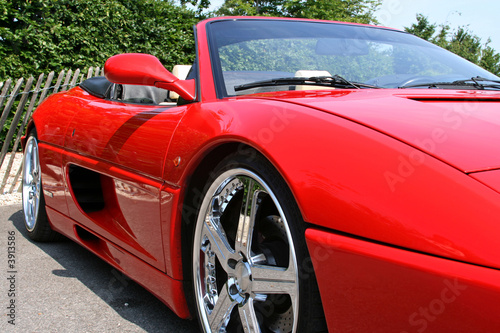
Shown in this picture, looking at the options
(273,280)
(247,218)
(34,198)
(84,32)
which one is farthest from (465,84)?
(84,32)

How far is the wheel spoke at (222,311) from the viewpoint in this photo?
1.81 m

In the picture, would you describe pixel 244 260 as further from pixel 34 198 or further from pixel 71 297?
pixel 34 198

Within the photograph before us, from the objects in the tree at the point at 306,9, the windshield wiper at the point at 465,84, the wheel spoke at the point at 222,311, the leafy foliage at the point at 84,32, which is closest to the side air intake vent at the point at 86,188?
the wheel spoke at the point at 222,311

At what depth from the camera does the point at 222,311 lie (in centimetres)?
184

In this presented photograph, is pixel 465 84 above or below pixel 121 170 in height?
above

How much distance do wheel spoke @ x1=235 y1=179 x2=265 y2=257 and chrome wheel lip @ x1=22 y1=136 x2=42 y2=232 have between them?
223cm

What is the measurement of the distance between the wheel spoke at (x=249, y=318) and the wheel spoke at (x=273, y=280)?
7 cm

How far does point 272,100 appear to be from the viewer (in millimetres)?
1746

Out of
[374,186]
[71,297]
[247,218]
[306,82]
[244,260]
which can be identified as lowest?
[71,297]

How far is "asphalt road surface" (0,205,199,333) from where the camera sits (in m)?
2.31

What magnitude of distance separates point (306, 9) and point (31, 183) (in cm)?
1675

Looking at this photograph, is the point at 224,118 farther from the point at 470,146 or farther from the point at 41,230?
the point at 41,230

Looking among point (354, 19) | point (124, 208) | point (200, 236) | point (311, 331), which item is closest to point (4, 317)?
point (124, 208)

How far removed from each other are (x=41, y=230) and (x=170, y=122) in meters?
1.96
